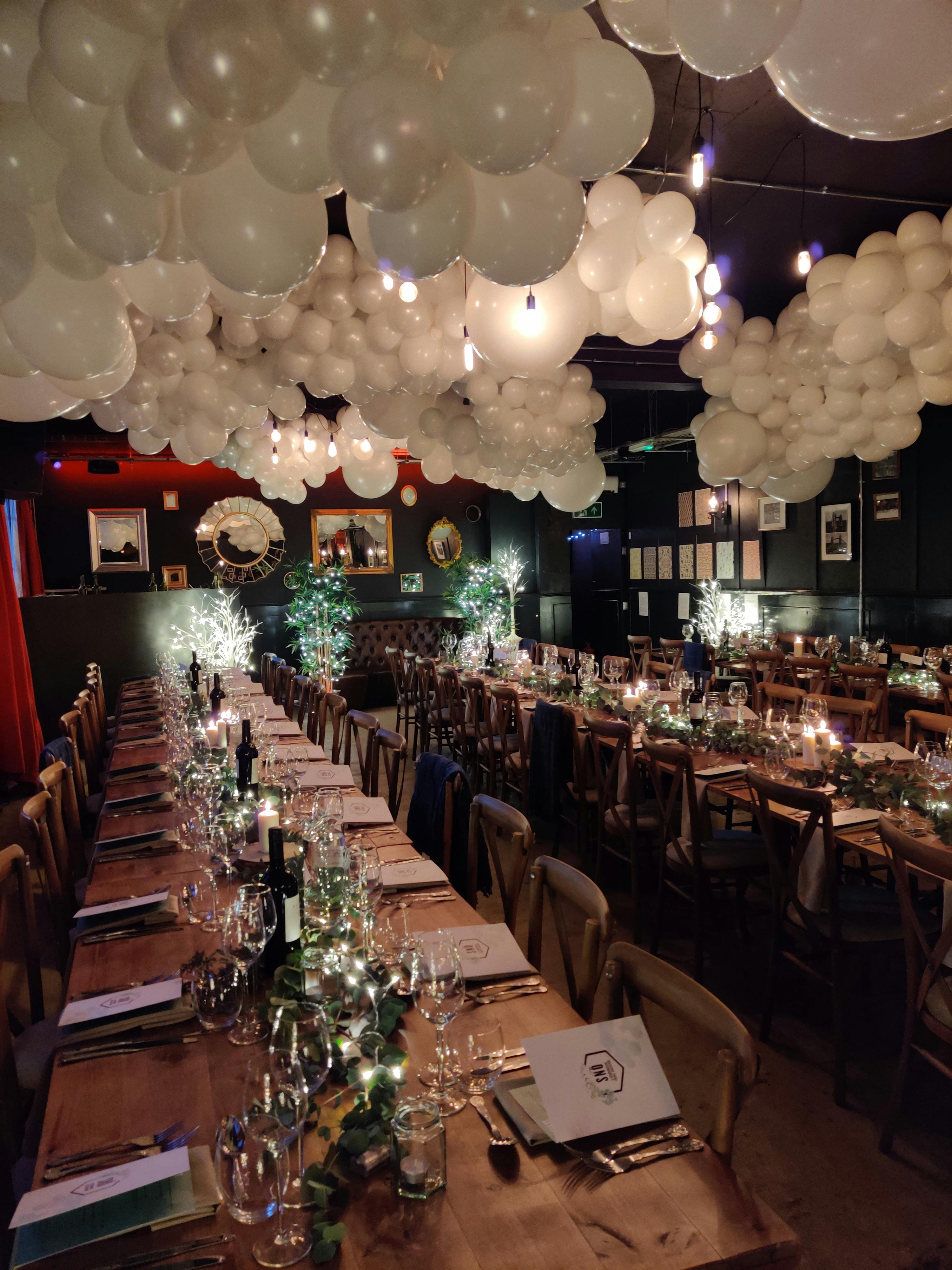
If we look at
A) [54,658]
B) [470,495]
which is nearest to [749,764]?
[54,658]

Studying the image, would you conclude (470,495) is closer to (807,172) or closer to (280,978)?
(807,172)

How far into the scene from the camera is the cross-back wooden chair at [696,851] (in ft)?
11.1

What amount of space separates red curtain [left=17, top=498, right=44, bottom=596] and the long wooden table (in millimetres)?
9808

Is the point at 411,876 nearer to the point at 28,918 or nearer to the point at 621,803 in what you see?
the point at 28,918

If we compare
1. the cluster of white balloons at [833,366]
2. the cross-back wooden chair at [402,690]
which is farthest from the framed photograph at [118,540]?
the cluster of white balloons at [833,366]

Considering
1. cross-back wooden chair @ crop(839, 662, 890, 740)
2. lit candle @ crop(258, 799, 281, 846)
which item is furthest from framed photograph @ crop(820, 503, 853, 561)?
lit candle @ crop(258, 799, 281, 846)

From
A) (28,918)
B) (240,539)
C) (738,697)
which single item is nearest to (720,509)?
(240,539)

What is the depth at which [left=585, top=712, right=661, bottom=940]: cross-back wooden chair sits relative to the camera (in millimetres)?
3844

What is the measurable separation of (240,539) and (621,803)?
29.7 feet

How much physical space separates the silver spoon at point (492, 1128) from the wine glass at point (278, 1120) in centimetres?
30

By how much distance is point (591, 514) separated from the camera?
13.0 metres

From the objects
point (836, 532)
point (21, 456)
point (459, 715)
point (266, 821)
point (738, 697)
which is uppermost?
point (21, 456)

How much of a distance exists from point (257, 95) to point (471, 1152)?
196 cm

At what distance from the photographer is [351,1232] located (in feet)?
3.66
